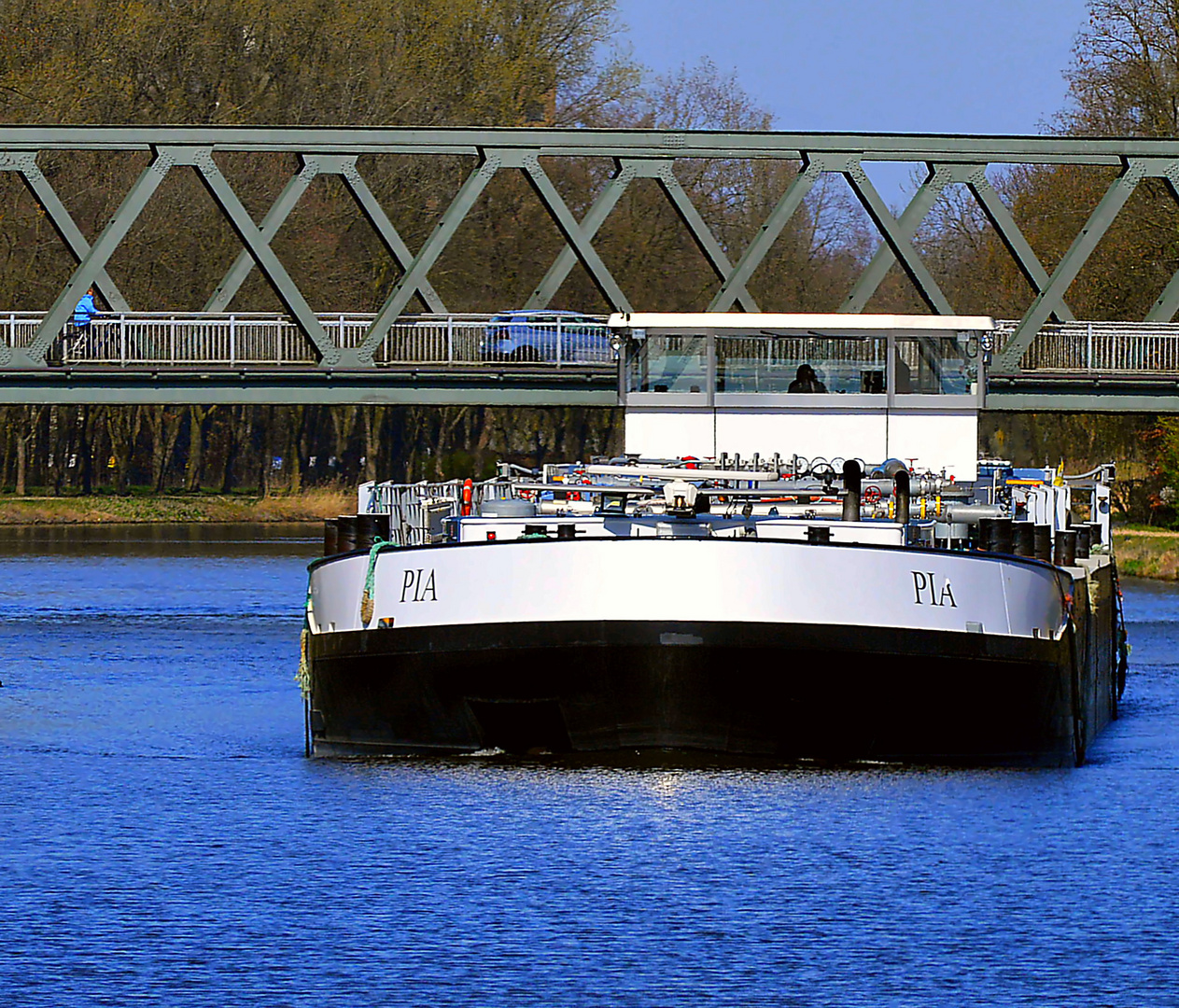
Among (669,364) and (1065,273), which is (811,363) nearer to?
(669,364)

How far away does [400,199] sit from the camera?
2835 inches

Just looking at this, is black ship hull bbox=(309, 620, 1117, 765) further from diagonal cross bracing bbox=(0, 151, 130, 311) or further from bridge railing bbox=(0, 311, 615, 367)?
diagonal cross bracing bbox=(0, 151, 130, 311)

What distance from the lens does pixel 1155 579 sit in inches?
2170

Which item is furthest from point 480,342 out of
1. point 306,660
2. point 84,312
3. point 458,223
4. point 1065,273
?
point 306,660

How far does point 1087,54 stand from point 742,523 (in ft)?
150

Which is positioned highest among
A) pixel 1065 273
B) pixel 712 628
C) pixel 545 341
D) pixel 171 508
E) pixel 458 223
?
pixel 458 223

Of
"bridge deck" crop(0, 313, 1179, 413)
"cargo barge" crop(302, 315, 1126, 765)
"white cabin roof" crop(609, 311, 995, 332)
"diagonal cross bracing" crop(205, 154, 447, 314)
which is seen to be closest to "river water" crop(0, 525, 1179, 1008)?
"cargo barge" crop(302, 315, 1126, 765)

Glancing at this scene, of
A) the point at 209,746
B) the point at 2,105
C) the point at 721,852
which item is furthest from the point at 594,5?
the point at 721,852

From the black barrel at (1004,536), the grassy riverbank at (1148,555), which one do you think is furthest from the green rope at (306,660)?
the grassy riverbank at (1148,555)

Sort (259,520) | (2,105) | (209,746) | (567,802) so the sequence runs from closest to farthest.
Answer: (567,802) → (209,746) → (2,105) → (259,520)

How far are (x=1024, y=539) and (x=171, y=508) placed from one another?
5692cm

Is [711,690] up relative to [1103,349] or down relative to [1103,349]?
down

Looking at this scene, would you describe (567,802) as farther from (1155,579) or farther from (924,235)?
(924,235)

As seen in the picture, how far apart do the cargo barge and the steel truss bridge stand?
67.4 feet
